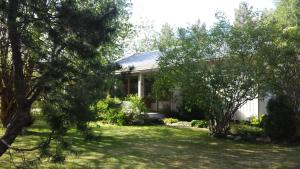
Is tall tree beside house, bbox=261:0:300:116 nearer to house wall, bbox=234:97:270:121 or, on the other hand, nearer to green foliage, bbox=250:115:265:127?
green foliage, bbox=250:115:265:127

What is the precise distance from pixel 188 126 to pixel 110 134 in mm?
4649

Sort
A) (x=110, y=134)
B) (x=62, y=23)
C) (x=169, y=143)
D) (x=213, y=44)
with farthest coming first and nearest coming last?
(x=110, y=134), (x=213, y=44), (x=169, y=143), (x=62, y=23)

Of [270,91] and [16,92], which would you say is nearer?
[16,92]

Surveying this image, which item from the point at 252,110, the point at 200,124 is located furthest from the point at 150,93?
the point at 252,110

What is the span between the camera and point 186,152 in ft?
33.7

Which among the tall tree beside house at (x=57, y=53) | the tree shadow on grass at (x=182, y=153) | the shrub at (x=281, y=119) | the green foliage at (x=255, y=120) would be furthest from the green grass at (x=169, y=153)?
the green foliage at (x=255, y=120)

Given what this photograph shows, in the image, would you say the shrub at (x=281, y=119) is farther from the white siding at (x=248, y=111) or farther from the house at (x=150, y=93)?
the white siding at (x=248, y=111)

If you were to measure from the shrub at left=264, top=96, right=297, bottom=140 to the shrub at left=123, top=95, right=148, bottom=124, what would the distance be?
7.21 metres

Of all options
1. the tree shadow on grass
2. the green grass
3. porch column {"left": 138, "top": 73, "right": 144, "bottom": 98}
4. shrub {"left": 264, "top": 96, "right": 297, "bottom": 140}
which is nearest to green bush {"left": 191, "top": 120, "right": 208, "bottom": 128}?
the green grass

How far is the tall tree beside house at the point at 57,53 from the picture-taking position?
5.18 meters

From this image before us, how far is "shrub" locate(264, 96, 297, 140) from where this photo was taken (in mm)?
12422

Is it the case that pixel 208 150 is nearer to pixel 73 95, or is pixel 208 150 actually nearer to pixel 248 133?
pixel 248 133

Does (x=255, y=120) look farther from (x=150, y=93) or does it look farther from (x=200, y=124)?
(x=150, y=93)

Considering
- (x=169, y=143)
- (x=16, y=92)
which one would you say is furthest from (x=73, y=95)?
(x=169, y=143)
